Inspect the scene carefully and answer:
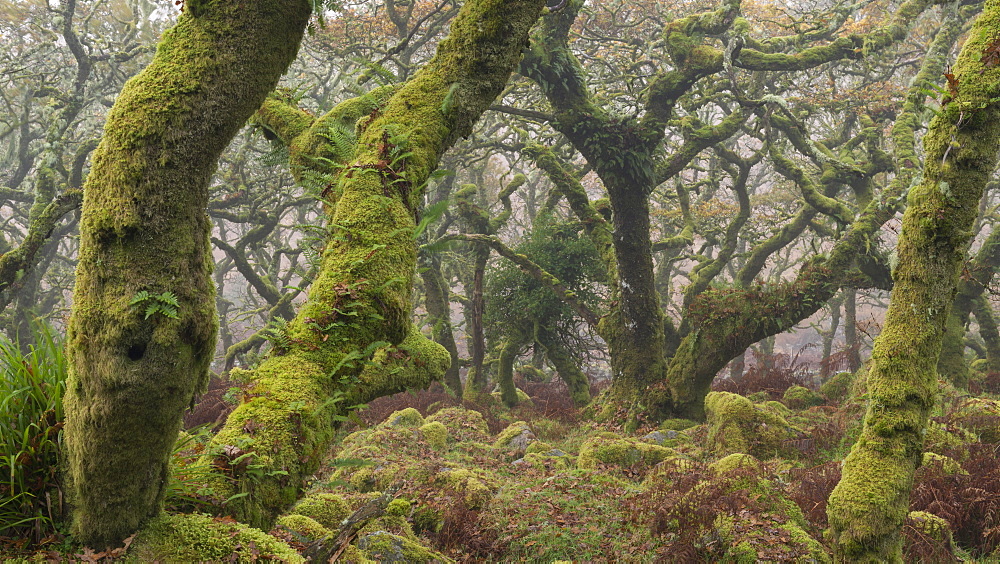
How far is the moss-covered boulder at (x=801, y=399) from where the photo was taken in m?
12.0

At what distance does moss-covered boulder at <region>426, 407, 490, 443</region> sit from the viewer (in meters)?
10.6

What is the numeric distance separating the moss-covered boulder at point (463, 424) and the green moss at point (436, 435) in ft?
2.03

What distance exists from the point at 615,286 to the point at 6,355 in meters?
9.50

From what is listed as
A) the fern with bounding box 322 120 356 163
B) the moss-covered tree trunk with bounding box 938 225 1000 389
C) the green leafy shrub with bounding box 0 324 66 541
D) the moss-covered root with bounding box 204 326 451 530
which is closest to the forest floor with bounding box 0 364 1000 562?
the moss-covered root with bounding box 204 326 451 530

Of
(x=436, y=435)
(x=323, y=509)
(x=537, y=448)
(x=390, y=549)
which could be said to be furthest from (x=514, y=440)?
(x=390, y=549)

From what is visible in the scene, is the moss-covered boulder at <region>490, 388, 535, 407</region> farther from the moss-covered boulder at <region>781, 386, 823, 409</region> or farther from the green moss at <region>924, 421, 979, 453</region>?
the green moss at <region>924, 421, 979, 453</region>

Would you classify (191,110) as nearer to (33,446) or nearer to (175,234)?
(175,234)

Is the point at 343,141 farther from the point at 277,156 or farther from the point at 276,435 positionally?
the point at 276,435

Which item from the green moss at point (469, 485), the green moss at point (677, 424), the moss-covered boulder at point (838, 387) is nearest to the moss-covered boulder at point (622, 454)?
the green moss at point (469, 485)

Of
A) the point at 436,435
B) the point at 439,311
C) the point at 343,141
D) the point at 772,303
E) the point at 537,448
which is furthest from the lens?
the point at 439,311

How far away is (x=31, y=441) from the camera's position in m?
2.56

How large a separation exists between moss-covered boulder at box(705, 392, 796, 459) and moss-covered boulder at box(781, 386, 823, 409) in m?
3.76

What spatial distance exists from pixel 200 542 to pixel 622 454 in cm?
630

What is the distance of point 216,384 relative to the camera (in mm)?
15289
